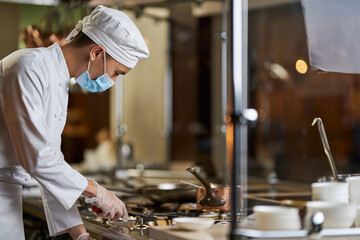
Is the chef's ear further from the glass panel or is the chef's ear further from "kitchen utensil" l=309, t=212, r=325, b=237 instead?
the glass panel

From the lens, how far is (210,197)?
7.32 feet

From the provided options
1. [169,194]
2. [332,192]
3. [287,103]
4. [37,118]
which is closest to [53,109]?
[37,118]

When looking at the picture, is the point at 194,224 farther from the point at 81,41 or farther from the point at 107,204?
the point at 81,41

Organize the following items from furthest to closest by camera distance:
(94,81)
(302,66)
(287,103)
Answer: (287,103) → (302,66) → (94,81)

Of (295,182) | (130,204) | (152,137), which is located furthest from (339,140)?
(130,204)

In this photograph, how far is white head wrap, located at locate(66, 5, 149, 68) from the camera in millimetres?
1987

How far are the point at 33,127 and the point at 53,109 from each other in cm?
15

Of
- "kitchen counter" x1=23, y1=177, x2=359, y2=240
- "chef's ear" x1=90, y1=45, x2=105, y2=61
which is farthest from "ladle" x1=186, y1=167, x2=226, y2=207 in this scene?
"chef's ear" x1=90, y1=45, x2=105, y2=61

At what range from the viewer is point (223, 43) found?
13.6ft

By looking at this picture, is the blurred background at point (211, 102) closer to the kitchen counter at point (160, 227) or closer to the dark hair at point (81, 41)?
the kitchen counter at point (160, 227)

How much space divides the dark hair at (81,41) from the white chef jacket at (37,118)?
6 cm

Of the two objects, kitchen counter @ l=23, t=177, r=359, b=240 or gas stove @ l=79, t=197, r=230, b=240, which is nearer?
kitchen counter @ l=23, t=177, r=359, b=240

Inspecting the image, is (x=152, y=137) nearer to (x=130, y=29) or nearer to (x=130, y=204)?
(x=130, y=204)

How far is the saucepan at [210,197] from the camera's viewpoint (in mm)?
2223
